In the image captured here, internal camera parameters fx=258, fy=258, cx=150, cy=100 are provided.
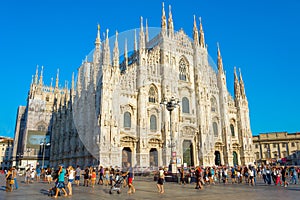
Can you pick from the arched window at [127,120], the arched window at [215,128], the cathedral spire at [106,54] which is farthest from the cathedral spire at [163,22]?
the arched window at [215,128]

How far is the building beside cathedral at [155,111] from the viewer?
34.3 m

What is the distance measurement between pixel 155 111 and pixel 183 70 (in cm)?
1020

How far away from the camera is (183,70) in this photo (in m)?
44.1

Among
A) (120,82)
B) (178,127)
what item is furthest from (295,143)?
(120,82)

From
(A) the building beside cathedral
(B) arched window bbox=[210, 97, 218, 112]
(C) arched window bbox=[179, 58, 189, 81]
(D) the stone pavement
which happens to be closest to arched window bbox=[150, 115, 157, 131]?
(A) the building beside cathedral

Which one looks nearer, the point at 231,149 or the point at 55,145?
the point at 231,149

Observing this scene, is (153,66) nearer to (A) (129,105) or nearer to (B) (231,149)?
(A) (129,105)

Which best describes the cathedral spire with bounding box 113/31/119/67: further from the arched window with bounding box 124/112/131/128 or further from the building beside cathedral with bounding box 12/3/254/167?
the arched window with bounding box 124/112/131/128

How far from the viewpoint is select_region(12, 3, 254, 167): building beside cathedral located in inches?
1351

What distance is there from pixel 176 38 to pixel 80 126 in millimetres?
21569

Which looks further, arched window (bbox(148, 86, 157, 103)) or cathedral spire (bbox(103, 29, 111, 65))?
arched window (bbox(148, 86, 157, 103))

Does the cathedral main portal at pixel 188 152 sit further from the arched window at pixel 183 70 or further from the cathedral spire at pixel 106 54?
the cathedral spire at pixel 106 54

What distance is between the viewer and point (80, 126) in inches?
1545

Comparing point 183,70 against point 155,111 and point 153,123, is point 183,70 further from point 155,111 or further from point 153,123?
point 153,123
